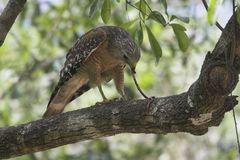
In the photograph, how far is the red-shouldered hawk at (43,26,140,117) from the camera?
188 inches

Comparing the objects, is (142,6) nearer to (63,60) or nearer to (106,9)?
(106,9)

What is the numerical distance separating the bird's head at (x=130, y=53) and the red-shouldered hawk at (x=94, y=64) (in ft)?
0.04

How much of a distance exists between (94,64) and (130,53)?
1.12 ft

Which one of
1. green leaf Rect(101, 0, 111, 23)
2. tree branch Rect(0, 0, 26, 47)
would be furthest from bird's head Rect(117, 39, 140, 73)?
tree branch Rect(0, 0, 26, 47)

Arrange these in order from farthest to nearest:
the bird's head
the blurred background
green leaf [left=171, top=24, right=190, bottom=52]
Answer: the blurred background
the bird's head
green leaf [left=171, top=24, right=190, bottom=52]

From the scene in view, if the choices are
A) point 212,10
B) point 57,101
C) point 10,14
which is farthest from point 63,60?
point 212,10

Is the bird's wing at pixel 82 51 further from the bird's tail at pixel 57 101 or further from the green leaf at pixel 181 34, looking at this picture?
the green leaf at pixel 181 34

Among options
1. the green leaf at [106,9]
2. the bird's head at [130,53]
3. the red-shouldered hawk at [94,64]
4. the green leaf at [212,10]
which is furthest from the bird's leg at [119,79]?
the green leaf at [212,10]

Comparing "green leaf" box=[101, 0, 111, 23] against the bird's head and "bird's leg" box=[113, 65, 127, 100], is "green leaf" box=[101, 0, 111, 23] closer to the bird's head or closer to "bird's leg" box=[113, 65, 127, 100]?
the bird's head

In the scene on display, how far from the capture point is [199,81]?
3039mm

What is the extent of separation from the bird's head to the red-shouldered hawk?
0.04 ft

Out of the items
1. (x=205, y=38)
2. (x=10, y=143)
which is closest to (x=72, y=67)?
(x=10, y=143)

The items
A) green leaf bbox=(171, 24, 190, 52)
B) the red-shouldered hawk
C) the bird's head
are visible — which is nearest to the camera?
green leaf bbox=(171, 24, 190, 52)

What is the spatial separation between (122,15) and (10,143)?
3.40m
